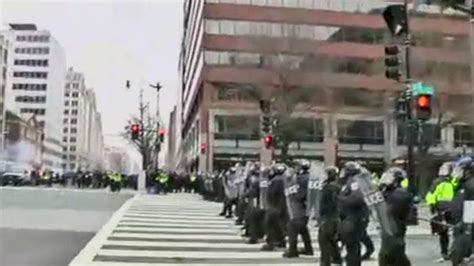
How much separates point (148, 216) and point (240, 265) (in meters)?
13.1

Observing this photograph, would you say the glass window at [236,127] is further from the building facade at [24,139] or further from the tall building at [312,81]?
the building facade at [24,139]

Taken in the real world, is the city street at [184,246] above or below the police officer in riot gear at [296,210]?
below

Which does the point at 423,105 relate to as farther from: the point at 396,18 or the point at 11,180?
the point at 11,180

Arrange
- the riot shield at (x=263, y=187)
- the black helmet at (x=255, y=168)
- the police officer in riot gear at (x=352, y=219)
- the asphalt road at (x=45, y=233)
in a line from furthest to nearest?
the black helmet at (x=255, y=168) < the riot shield at (x=263, y=187) < the asphalt road at (x=45, y=233) < the police officer in riot gear at (x=352, y=219)

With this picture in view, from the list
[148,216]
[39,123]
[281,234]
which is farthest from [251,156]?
[39,123]

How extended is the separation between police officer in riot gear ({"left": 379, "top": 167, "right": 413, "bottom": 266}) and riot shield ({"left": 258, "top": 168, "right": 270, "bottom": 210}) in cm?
679

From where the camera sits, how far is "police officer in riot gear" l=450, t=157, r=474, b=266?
1142 cm

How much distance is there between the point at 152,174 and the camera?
5719 centimetres

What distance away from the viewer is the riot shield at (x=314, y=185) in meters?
13.9

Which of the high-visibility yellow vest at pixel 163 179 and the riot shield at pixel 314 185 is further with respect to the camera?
the high-visibility yellow vest at pixel 163 179

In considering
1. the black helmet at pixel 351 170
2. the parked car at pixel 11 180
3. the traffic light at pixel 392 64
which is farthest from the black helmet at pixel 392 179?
the parked car at pixel 11 180

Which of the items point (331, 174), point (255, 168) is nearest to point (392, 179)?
point (331, 174)

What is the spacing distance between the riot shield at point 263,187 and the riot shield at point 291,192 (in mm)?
1405

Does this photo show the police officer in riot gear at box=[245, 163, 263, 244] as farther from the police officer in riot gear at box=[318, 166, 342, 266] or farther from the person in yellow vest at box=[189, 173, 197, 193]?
the person in yellow vest at box=[189, 173, 197, 193]
